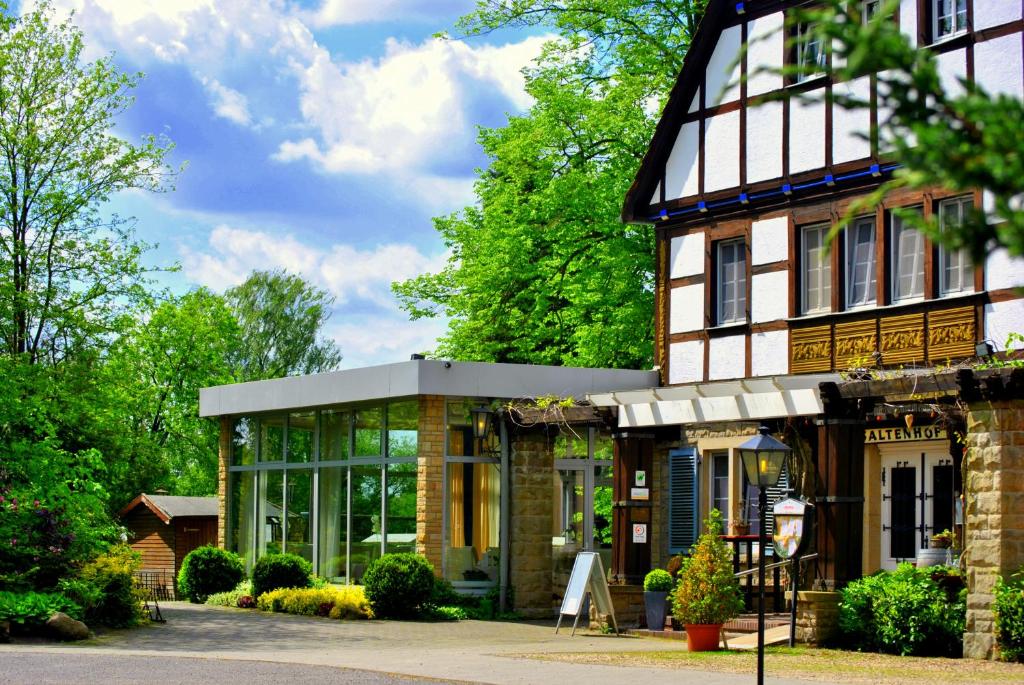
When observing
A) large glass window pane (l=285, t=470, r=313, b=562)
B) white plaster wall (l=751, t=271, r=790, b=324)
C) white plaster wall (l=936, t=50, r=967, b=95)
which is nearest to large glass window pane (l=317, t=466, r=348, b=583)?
large glass window pane (l=285, t=470, r=313, b=562)

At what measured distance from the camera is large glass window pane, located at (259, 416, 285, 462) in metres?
25.2

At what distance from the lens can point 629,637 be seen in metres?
18.0

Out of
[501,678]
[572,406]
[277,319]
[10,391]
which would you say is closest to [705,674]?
[501,678]

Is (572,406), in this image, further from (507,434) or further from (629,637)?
(629,637)

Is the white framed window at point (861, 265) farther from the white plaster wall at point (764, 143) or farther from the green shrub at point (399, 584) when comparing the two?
the green shrub at point (399, 584)

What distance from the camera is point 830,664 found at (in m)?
13.9

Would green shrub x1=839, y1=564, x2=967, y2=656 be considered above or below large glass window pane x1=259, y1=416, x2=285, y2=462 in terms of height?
below

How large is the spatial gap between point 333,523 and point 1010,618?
12.6m

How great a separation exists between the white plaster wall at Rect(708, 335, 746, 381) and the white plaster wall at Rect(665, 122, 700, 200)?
2.31 meters

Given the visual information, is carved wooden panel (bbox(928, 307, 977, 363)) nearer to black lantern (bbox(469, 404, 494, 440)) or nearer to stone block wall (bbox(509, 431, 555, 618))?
stone block wall (bbox(509, 431, 555, 618))

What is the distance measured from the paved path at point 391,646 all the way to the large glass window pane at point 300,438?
374cm

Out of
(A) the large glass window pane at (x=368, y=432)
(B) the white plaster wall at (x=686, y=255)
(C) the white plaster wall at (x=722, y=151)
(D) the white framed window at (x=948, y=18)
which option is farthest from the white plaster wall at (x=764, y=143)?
(A) the large glass window pane at (x=368, y=432)

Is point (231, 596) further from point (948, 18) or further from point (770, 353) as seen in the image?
point (948, 18)

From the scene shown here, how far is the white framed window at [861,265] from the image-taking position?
18.6 m
